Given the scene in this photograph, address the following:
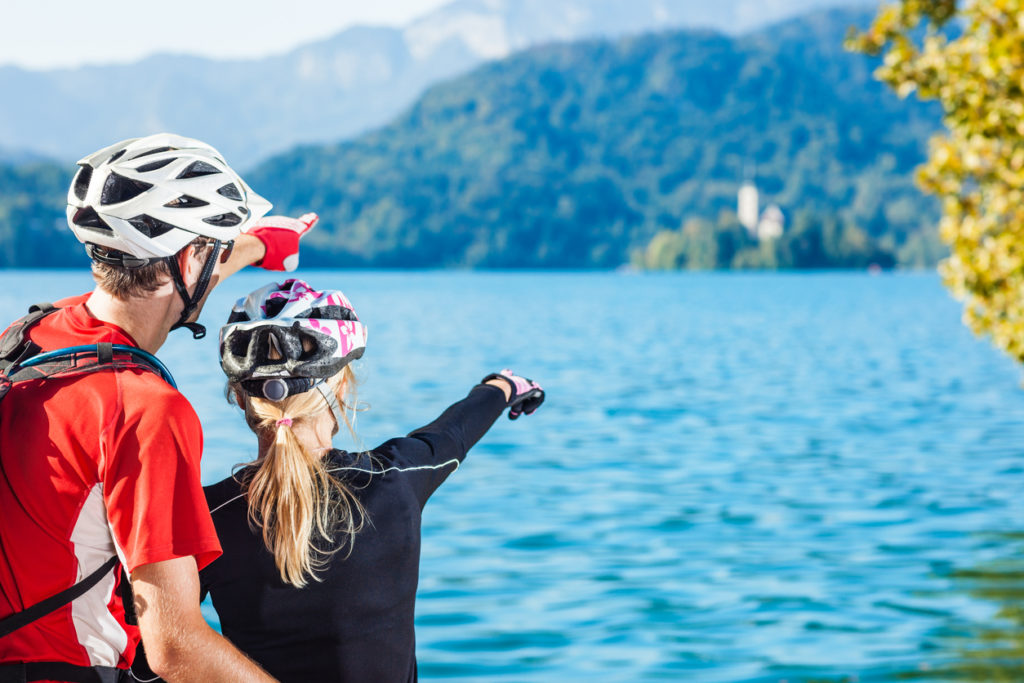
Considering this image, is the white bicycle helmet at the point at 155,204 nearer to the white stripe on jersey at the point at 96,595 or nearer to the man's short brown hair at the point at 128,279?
the man's short brown hair at the point at 128,279

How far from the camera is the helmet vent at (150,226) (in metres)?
2.86

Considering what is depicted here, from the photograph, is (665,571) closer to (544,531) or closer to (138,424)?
(544,531)

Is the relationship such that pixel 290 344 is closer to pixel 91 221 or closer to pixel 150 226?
pixel 150 226

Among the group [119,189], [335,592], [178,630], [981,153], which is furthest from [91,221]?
[981,153]

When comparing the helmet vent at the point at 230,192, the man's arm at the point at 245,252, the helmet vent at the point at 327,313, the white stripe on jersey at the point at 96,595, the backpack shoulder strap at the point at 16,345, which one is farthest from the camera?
the man's arm at the point at 245,252

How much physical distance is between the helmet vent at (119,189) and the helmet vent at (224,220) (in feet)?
0.55

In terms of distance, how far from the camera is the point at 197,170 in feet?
9.97

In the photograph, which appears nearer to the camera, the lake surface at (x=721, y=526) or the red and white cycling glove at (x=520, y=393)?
the red and white cycling glove at (x=520, y=393)

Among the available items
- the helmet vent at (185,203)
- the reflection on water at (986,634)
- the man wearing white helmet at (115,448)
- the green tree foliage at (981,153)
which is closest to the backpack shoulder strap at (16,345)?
the man wearing white helmet at (115,448)

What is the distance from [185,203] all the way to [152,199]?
86 millimetres

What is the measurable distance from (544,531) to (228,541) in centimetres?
1118

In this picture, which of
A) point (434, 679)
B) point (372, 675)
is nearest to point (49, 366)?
point (372, 675)

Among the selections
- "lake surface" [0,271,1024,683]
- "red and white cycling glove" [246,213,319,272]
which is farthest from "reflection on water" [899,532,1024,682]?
"red and white cycling glove" [246,213,319,272]

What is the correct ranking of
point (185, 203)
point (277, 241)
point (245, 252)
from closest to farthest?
point (185, 203) → point (245, 252) → point (277, 241)
